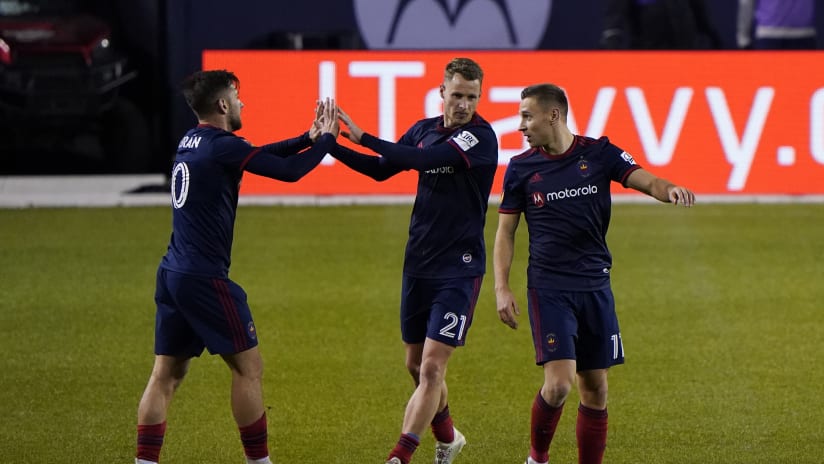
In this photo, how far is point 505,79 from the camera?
15.7 metres

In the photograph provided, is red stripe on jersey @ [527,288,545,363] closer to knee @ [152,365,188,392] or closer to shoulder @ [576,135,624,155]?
shoulder @ [576,135,624,155]

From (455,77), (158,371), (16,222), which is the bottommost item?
(16,222)

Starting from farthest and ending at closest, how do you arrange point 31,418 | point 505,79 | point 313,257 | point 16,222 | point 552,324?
point 505,79, point 16,222, point 313,257, point 31,418, point 552,324

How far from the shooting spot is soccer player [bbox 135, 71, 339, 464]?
622 cm

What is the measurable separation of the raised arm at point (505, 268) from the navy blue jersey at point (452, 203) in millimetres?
239

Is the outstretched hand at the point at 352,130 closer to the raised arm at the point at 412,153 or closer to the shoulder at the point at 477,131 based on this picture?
the raised arm at the point at 412,153

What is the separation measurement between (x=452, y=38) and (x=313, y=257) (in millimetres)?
6613

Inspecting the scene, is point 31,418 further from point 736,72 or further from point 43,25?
point 43,25

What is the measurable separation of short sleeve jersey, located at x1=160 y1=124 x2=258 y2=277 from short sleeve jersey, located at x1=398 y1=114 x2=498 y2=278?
100 centimetres

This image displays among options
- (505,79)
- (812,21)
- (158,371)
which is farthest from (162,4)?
(158,371)

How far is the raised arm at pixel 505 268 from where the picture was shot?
6.43 meters

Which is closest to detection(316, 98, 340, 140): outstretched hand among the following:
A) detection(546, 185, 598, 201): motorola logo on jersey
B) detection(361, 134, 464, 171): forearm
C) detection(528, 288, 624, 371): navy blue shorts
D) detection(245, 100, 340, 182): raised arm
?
detection(245, 100, 340, 182): raised arm

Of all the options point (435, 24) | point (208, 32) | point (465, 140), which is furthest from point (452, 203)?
point (208, 32)

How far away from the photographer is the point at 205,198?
246 inches
